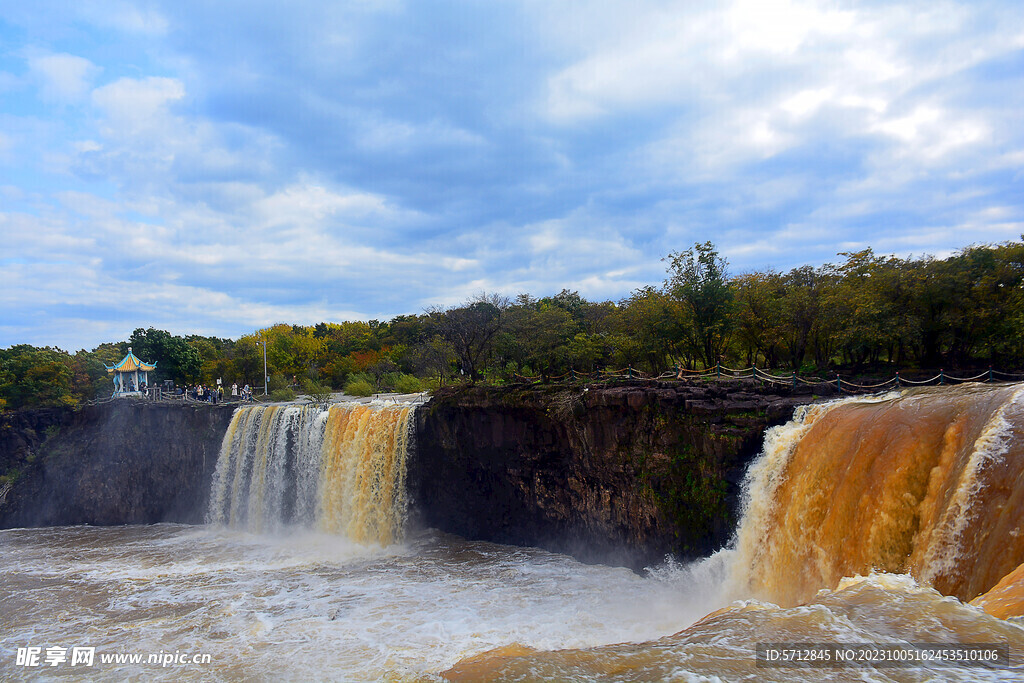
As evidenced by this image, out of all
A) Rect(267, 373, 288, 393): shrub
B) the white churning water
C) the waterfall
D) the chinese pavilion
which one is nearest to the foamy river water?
the white churning water

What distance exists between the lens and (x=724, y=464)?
589 inches

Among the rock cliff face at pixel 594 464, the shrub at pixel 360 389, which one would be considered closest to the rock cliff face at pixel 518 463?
the rock cliff face at pixel 594 464

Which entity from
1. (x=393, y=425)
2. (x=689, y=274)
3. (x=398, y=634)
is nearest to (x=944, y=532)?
(x=398, y=634)

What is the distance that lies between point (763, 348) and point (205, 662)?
900 inches

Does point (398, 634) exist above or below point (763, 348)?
below

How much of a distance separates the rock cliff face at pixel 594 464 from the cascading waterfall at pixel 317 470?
116 cm

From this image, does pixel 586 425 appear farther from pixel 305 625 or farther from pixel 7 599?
pixel 7 599

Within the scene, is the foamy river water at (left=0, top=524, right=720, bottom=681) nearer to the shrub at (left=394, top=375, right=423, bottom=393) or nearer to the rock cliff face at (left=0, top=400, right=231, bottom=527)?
the rock cliff face at (left=0, top=400, right=231, bottom=527)

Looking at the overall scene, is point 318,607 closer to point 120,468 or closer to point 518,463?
point 518,463

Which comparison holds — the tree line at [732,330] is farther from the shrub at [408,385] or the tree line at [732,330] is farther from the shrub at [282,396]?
the shrub at [282,396]

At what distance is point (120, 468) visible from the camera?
31203 millimetres

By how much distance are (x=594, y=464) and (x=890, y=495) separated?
33.8ft

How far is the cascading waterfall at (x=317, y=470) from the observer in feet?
74.3

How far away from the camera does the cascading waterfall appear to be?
74.3 ft
